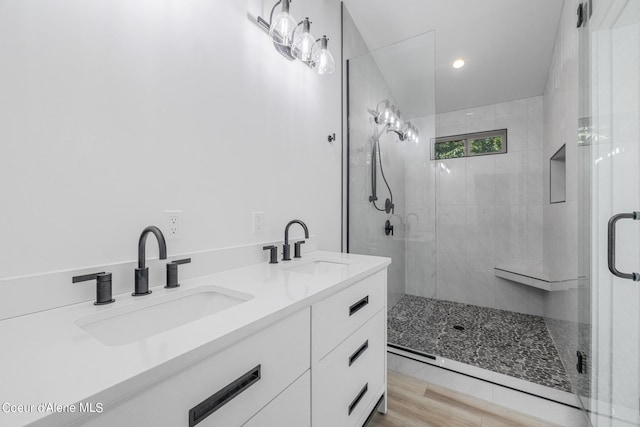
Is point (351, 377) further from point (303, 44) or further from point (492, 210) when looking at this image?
point (492, 210)

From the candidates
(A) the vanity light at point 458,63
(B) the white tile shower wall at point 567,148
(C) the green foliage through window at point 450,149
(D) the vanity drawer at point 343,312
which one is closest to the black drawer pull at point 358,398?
(D) the vanity drawer at point 343,312

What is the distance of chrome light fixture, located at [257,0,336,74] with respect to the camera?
4.20ft

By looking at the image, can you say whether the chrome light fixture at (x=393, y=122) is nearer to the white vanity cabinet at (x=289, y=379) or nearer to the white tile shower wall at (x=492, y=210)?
the white tile shower wall at (x=492, y=210)

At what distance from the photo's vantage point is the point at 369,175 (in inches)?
90.4

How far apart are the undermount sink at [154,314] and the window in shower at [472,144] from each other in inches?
123

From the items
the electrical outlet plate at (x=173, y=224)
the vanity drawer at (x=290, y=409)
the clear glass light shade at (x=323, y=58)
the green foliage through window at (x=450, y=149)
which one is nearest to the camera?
the vanity drawer at (x=290, y=409)

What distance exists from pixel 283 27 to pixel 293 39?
118mm

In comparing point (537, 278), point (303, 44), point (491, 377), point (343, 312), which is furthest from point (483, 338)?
point (303, 44)

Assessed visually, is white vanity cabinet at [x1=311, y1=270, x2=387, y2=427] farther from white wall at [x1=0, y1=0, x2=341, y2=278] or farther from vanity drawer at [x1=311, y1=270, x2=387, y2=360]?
white wall at [x1=0, y1=0, x2=341, y2=278]

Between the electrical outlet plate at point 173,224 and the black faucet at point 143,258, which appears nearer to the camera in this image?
the black faucet at point 143,258

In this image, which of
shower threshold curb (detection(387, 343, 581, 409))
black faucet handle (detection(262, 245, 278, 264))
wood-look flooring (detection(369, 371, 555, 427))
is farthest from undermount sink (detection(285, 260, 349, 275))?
shower threshold curb (detection(387, 343, 581, 409))

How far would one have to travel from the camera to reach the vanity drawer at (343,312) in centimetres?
88

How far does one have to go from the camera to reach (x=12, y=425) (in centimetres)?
30

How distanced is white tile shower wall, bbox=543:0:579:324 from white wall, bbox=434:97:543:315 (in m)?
0.51
